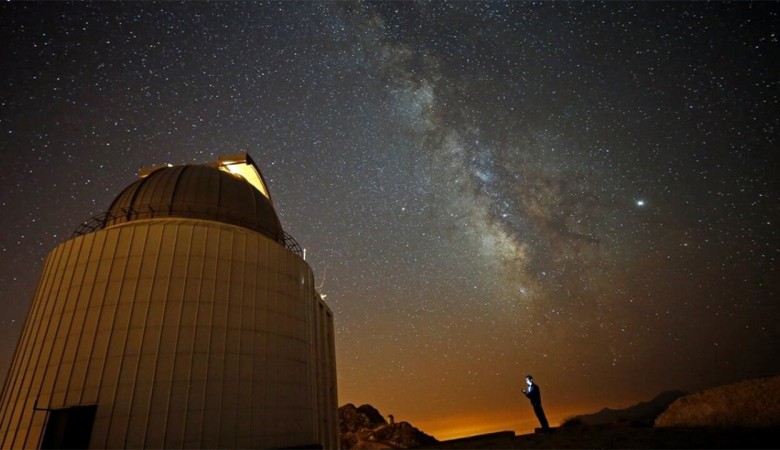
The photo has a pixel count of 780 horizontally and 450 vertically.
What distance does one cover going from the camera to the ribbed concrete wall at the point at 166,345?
37.8ft

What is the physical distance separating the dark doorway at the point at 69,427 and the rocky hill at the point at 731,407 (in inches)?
604

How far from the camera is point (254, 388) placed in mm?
13008

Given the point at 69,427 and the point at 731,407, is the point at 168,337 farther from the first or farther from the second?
the point at 731,407

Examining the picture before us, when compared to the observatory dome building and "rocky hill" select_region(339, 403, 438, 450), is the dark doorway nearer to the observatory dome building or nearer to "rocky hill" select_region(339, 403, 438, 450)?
the observatory dome building

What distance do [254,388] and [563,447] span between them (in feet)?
31.9

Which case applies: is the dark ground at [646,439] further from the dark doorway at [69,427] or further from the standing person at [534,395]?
the dark doorway at [69,427]

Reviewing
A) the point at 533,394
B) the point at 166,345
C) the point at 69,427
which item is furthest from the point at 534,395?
the point at 69,427

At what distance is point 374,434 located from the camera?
31484mm

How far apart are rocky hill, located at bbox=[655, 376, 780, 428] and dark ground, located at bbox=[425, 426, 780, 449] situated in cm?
57

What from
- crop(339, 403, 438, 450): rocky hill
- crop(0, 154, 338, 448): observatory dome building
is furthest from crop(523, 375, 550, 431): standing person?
crop(339, 403, 438, 450): rocky hill

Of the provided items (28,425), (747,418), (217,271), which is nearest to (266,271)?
(217,271)

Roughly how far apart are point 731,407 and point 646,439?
7.52 feet

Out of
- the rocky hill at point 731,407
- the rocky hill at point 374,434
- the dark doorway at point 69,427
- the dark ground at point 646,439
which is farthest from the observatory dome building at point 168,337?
the rocky hill at point 374,434

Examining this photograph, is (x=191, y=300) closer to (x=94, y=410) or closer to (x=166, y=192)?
(x=94, y=410)
